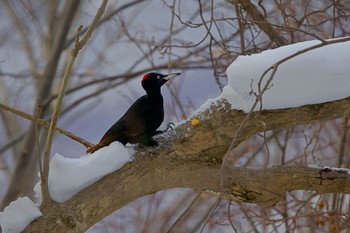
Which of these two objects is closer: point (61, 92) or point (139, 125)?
point (61, 92)

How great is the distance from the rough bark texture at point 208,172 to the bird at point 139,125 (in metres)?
0.04

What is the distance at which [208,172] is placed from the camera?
64.5 inches

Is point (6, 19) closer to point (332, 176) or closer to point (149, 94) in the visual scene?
point (149, 94)

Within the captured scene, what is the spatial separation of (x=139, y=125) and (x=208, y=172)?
9.5 inches

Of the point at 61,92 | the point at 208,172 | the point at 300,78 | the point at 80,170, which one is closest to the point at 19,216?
the point at 80,170

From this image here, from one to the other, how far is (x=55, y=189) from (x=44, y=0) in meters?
2.69

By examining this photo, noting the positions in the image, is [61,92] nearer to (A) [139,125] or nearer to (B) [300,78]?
(A) [139,125]

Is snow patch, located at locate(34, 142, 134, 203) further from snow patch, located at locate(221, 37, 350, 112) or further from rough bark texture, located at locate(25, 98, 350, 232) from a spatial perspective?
snow patch, located at locate(221, 37, 350, 112)

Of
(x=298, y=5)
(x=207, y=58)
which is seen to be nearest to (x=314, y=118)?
(x=298, y=5)

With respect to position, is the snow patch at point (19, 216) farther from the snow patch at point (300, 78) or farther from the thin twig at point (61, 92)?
the snow patch at point (300, 78)

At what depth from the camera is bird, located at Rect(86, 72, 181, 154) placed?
163 cm

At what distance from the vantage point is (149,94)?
1.74 m

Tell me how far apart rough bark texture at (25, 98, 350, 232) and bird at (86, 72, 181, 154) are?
0.04 meters

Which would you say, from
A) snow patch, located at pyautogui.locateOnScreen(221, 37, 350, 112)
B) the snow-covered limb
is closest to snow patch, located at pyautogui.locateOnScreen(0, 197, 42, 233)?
the snow-covered limb
